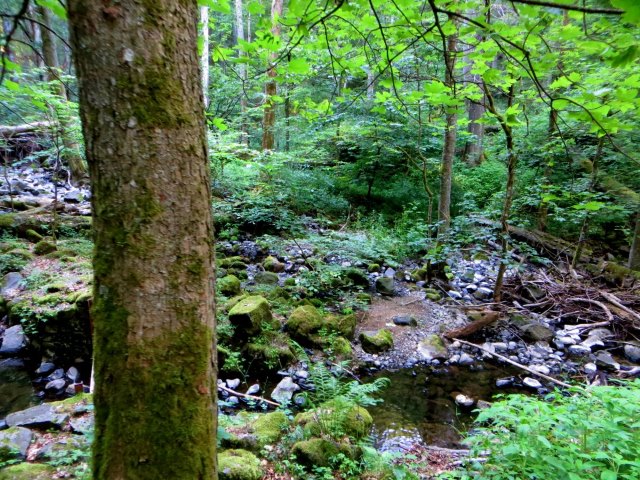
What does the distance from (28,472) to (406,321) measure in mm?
5117

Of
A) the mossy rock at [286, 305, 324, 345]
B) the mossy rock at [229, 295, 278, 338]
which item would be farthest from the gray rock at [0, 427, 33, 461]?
the mossy rock at [286, 305, 324, 345]

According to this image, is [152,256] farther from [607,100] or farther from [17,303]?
[17,303]

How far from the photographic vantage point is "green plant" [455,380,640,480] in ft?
6.47

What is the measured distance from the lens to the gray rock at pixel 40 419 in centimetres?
282

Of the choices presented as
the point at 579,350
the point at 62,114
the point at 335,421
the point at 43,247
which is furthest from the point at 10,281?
the point at 579,350

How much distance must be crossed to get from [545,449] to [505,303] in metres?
5.06

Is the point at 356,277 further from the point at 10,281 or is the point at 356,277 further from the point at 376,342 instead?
the point at 10,281

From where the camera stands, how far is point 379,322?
20.4ft

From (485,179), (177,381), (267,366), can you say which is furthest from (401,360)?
(485,179)

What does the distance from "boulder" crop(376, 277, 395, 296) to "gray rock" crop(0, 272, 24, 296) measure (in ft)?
20.0

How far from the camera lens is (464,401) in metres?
4.32

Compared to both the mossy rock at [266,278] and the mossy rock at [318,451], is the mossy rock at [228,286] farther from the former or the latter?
the mossy rock at [318,451]

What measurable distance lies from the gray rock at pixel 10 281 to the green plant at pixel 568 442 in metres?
6.43

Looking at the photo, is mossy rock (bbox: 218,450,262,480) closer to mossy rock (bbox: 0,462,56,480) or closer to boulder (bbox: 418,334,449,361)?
mossy rock (bbox: 0,462,56,480)
